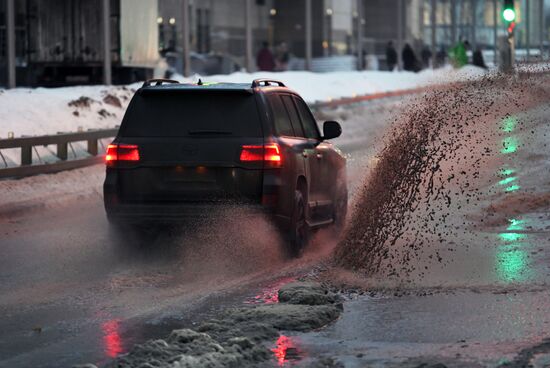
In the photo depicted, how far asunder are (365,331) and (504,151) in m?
11.6

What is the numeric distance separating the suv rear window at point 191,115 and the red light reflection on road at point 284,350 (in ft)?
13.3

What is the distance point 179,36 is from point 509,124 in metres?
38.4

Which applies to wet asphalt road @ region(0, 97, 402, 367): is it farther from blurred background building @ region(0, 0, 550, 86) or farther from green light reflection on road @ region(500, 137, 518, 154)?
blurred background building @ region(0, 0, 550, 86)

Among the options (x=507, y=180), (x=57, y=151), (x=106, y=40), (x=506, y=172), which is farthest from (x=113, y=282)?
(x=106, y=40)

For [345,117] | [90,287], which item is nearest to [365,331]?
[90,287]

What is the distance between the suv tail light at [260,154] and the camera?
11.5m

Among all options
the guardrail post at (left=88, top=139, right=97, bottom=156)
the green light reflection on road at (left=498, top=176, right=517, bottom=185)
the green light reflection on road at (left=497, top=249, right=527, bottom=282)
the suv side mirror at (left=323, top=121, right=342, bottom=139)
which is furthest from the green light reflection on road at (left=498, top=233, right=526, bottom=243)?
the guardrail post at (left=88, top=139, right=97, bottom=156)

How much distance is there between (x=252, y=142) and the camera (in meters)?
11.6

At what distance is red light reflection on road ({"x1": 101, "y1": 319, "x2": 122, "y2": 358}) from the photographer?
756 cm

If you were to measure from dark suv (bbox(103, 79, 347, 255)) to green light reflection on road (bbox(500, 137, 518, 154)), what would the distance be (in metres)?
7.56

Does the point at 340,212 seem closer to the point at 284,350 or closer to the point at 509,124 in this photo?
the point at 284,350

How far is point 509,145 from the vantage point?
19.7 m

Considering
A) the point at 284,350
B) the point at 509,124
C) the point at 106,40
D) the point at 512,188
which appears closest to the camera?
the point at 284,350

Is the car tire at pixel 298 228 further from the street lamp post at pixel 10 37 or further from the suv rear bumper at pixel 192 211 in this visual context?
the street lamp post at pixel 10 37
